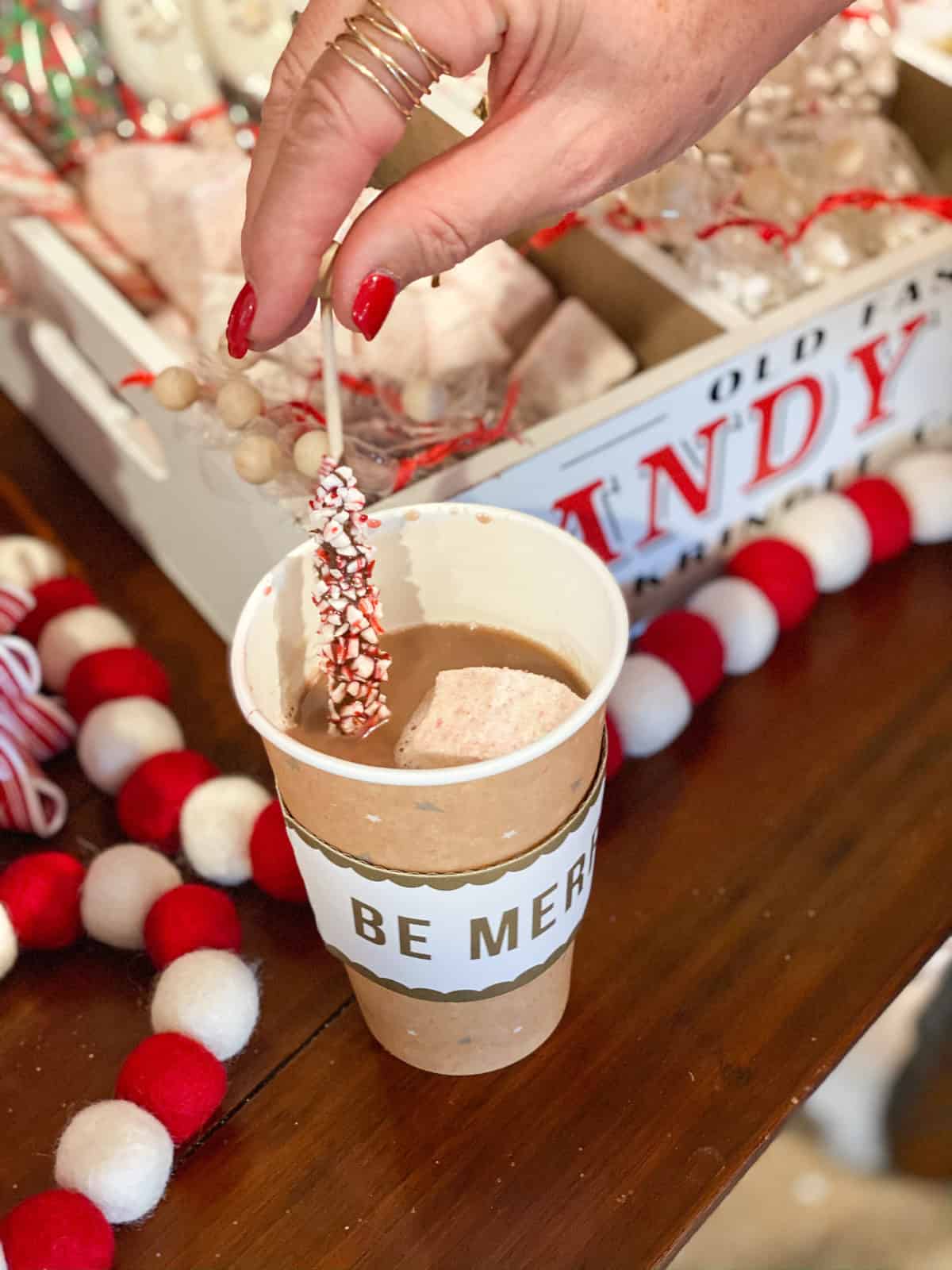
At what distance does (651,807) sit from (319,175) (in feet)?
1.41

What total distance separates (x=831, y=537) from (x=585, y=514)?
197mm

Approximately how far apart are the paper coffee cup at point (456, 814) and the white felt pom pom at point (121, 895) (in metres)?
0.12

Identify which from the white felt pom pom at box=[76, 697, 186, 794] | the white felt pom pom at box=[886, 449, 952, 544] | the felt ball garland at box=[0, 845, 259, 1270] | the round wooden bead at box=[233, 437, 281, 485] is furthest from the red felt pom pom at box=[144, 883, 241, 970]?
the white felt pom pom at box=[886, 449, 952, 544]

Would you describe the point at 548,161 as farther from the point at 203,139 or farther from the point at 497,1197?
the point at 203,139

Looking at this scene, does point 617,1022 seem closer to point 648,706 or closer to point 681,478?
point 648,706

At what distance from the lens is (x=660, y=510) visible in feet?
2.64

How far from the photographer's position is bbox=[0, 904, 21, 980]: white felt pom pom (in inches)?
26.0

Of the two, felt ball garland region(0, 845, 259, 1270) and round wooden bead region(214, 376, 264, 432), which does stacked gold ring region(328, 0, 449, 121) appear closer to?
round wooden bead region(214, 376, 264, 432)

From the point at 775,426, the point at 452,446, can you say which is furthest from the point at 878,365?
the point at 452,446

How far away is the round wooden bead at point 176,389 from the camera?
2.39 ft

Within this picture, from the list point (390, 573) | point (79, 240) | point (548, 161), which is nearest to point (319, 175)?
point (548, 161)

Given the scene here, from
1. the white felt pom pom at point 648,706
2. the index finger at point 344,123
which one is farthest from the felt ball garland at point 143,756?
the index finger at point 344,123

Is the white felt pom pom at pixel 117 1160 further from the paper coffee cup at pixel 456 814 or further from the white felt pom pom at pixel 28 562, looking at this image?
the white felt pom pom at pixel 28 562

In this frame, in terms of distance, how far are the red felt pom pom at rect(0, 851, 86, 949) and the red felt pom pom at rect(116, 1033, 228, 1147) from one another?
3.8 inches
